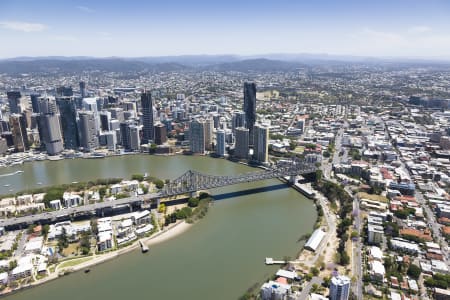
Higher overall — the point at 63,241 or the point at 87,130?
the point at 87,130

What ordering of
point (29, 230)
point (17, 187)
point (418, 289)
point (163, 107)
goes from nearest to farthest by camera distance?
point (418, 289) < point (29, 230) < point (17, 187) < point (163, 107)

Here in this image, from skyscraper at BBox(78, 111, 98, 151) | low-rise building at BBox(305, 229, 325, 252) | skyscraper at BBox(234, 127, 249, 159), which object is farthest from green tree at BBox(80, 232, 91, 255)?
skyscraper at BBox(78, 111, 98, 151)

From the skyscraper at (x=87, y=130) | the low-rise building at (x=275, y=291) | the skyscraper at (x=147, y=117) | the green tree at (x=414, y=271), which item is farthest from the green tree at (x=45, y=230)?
the skyscraper at (x=147, y=117)

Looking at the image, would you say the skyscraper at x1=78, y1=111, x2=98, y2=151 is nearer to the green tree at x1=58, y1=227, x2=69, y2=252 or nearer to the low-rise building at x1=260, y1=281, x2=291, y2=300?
the green tree at x1=58, y1=227, x2=69, y2=252

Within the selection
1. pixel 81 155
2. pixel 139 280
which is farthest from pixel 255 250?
pixel 81 155

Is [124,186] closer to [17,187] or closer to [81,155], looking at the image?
[17,187]

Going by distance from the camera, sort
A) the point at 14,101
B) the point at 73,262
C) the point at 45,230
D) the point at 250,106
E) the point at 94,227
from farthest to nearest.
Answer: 1. the point at 14,101
2. the point at 250,106
3. the point at 94,227
4. the point at 45,230
5. the point at 73,262

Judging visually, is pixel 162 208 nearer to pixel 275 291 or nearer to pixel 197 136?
pixel 275 291

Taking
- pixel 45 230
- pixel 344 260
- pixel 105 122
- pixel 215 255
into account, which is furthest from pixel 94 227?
pixel 105 122
